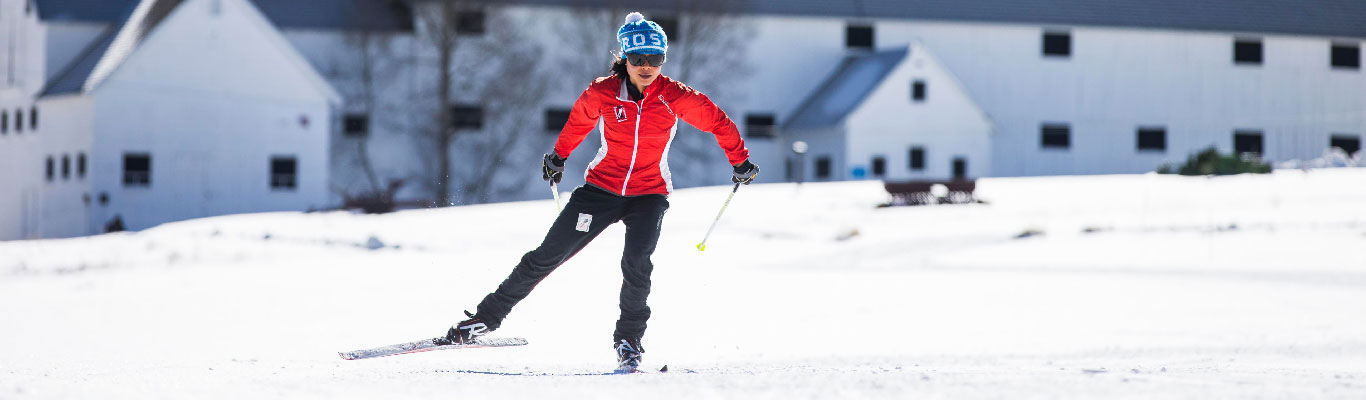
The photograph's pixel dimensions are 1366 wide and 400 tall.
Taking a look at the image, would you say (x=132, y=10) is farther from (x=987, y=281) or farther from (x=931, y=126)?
(x=987, y=281)

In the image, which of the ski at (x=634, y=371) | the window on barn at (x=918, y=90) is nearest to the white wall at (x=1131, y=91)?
the window on barn at (x=918, y=90)

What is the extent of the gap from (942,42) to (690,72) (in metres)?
7.53

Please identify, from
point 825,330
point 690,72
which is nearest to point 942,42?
point 690,72

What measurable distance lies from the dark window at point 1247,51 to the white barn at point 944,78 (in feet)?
0.14

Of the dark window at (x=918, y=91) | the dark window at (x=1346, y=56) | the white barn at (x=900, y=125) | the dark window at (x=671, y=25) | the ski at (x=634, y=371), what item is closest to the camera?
the ski at (x=634, y=371)

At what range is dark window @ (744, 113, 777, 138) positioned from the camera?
4219 cm

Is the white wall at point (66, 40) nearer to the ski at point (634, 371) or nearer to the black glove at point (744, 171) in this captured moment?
the black glove at point (744, 171)

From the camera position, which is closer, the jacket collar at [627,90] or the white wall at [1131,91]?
the jacket collar at [627,90]

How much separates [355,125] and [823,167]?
1267 centimetres

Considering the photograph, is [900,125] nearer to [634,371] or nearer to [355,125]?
[355,125]

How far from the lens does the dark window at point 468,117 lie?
131 ft

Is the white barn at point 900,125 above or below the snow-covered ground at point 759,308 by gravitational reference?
above

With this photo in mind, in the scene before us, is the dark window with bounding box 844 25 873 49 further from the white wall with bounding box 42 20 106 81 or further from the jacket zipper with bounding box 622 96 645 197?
the jacket zipper with bounding box 622 96 645 197

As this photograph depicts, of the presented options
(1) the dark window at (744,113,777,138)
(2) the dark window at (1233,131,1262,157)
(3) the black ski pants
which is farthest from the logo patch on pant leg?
(2) the dark window at (1233,131,1262,157)
